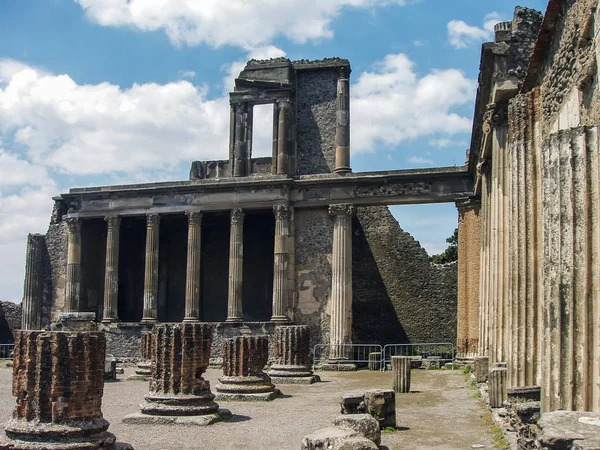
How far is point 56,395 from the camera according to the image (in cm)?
755

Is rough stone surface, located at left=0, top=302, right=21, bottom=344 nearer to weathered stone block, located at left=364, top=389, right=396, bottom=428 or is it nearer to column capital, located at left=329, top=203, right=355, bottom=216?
column capital, located at left=329, top=203, right=355, bottom=216

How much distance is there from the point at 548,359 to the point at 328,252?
1859 cm

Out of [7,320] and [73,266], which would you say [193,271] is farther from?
[7,320]

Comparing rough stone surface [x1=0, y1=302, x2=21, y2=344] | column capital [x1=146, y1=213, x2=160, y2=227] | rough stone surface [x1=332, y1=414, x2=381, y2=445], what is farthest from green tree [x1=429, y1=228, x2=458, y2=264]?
rough stone surface [x1=332, y1=414, x2=381, y2=445]

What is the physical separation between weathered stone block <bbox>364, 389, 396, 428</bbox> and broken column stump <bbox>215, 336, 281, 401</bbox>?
4056 millimetres

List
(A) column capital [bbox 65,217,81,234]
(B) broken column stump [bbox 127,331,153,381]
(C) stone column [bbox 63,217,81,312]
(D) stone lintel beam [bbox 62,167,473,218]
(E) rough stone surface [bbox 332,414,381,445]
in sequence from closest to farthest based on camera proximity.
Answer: (E) rough stone surface [bbox 332,414,381,445], (B) broken column stump [bbox 127,331,153,381], (D) stone lintel beam [bbox 62,167,473,218], (C) stone column [bbox 63,217,81,312], (A) column capital [bbox 65,217,81,234]

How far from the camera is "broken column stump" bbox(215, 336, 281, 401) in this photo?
13.8 m

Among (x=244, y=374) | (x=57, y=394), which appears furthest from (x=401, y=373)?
(x=57, y=394)

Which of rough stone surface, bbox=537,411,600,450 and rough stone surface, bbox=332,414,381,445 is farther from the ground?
rough stone surface, bbox=537,411,600,450

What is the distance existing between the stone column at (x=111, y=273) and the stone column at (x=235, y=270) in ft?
13.9

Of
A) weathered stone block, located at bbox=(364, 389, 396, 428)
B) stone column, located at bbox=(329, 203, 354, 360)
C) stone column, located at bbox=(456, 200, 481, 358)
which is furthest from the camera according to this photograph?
stone column, located at bbox=(329, 203, 354, 360)

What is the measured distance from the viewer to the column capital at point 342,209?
79.7ft

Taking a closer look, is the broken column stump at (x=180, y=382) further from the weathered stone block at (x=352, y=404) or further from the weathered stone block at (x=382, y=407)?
the weathered stone block at (x=382, y=407)

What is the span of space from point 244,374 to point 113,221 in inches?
539
